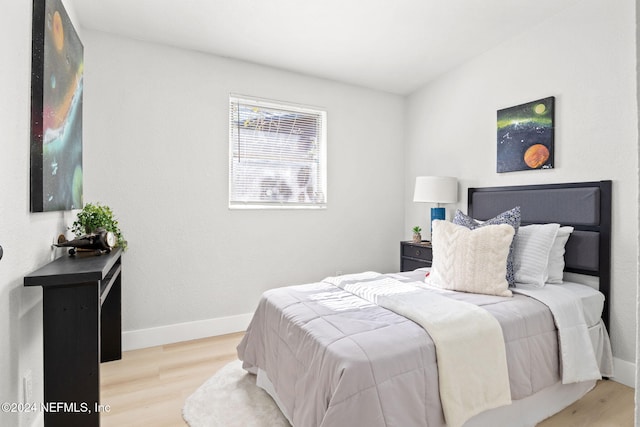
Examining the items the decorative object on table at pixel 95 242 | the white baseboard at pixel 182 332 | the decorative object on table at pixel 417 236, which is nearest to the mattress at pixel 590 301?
the decorative object on table at pixel 417 236

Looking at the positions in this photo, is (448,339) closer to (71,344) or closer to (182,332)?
(71,344)

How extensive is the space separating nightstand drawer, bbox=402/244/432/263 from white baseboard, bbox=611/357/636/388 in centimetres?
149

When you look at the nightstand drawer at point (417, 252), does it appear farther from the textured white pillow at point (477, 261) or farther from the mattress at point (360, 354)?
the mattress at point (360, 354)

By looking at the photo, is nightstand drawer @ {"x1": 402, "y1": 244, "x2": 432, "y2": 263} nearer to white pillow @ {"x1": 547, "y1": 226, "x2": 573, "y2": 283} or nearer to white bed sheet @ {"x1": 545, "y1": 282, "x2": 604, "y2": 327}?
white pillow @ {"x1": 547, "y1": 226, "x2": 573, "y2": 283}

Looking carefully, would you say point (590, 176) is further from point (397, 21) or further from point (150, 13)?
point (150, 13)

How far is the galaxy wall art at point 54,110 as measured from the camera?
1.50 metres

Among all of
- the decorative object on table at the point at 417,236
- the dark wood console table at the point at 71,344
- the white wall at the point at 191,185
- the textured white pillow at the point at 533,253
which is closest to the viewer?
the dark wood console table at the point at 71,344

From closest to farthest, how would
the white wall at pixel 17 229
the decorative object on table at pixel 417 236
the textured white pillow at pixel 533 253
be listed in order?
the white wall at pixel 17 229 < the textured white pillow at pixel 533 253 < the decorative object on table at pixel 417 236

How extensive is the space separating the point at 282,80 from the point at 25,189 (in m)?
2.52

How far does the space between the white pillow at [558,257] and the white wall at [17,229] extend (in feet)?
9.90

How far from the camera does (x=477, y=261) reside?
2109 mm

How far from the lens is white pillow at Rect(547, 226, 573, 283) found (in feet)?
7.61

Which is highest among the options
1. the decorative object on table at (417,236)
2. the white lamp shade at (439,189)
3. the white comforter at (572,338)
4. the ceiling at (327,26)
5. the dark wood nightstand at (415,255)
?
the ceiling at (327,26)

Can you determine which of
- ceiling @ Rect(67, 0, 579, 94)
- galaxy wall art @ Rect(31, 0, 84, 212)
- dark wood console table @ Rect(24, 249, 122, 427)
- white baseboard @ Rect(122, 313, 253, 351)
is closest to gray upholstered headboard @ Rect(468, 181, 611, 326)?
ceiling @ Rect(67, 0, 579, 94)
